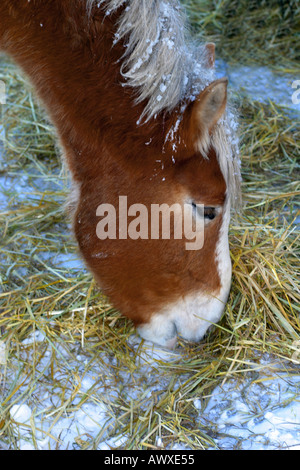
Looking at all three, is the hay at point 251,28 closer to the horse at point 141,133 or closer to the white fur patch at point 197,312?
the horse at point 141,133

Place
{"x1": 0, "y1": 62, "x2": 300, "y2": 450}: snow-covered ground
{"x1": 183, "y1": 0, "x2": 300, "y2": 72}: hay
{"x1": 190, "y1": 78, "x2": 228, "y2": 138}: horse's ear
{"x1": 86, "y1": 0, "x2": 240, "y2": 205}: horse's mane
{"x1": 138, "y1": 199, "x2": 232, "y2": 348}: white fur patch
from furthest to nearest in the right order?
{"x1": 183, "y1": 0, "x2": 300, "y2": 72}: hay → {"x1": 138, "y1": 199, "x2": 232, "y2": 348}: white fur patch → {"x1": 0, "y1": 62, "x2": 300, "y2": 450}: snow-covered ground → {"x1": 86, "y1": 0, "x2": 240, "y2": 205}: horse's mane → {"x1": 190, "y1": 78, "x2": 228, "y2": 138}: horse's ear

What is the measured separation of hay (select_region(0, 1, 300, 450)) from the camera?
2.00 metres

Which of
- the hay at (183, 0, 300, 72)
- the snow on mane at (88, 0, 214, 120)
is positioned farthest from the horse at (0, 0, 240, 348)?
the hay at (183, 0, 300, 72)

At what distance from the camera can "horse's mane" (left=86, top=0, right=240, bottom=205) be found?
6.00 feet

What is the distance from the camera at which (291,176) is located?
3188 millimetres

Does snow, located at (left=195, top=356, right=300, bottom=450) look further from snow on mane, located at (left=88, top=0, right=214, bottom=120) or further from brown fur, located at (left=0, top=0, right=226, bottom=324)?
snow on mane, located at (left=88, top=0, right=214, bottom=120)

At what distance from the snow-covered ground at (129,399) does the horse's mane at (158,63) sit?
2.83ft

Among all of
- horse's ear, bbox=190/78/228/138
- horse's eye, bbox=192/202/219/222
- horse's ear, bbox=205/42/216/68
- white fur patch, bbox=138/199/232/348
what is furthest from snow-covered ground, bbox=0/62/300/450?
horse's ear, bbox=205/42/216/68

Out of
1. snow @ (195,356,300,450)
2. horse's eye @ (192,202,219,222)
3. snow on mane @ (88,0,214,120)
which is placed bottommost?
snow @ (195,356,300,450)

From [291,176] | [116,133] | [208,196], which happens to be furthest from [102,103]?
[291,176]

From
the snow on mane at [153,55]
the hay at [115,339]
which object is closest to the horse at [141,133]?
the snow on mane at [153,55]

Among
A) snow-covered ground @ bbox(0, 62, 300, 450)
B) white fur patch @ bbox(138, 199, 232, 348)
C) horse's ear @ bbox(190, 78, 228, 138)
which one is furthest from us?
white fur patch @ bbox(138, 199, 232, 348)

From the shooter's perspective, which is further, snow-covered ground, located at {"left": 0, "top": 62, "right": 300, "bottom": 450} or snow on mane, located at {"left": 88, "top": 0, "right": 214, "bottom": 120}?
snow-covered ground, located at {"left": 0, "top": 62, "right": 300, "bottom": 450}

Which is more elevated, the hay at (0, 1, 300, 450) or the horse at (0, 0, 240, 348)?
the horse at (0, 0, 240, 348)
